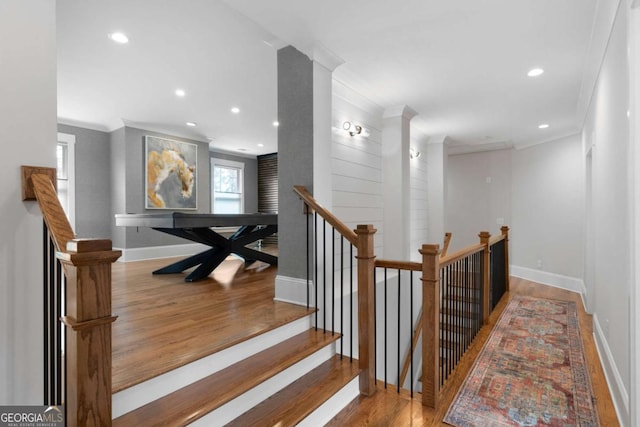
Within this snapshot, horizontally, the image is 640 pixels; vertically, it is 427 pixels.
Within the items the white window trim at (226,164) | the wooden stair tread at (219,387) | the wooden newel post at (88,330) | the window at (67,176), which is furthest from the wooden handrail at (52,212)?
the white window trim at (226,164)

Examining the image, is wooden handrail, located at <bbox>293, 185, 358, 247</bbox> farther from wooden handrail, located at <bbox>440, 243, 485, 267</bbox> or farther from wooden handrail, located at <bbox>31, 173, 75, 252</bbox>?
wooden handrail, located at <bbox>31, 173, 75, 252</bbox>

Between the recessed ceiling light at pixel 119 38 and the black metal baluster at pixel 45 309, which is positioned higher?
the recessed ceiling light at pixel 119 38

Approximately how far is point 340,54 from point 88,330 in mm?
2880

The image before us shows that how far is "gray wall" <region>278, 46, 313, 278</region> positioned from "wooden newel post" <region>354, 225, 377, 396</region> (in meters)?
0.70

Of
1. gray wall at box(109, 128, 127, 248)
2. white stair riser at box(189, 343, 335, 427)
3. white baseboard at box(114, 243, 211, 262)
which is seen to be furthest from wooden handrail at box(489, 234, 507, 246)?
gray wall at box(109, 128, 127, 248)

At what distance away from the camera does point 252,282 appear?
3.80 m

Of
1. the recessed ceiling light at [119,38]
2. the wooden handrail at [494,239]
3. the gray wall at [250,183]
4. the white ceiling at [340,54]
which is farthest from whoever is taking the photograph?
the gray wall at [250,183]

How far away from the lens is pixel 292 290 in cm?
290

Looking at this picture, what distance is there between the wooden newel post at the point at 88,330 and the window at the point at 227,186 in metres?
6.55

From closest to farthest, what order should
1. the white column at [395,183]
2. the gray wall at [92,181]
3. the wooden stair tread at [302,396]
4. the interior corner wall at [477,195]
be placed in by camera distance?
1. the wooden stair tread at [302,396]
2. the white column at [395,183]
3. the gray wall at [92,181]
4. the interior corner wall at [477,195]

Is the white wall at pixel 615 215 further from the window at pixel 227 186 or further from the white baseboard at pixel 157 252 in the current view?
the window at pixel 227 186

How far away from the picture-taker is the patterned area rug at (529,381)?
6.82 feet

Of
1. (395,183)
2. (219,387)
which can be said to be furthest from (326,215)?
(395,183)

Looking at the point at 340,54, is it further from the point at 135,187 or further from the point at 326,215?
A: the point at 135,187
